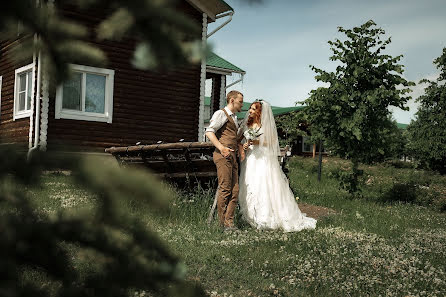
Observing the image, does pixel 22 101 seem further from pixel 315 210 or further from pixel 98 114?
pixel 315 210

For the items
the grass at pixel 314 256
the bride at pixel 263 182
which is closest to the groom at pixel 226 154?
the grass at pixel 314 256

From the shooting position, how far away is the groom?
268 inches

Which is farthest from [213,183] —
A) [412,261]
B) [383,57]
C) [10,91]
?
[10,91]

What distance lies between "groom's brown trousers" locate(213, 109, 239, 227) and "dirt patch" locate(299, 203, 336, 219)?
2612 mm

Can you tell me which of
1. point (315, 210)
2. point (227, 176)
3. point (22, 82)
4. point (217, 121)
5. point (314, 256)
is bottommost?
point (315, 210)

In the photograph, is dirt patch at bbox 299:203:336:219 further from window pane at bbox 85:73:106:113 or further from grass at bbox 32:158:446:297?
window pane at bbox 85:73:106:113

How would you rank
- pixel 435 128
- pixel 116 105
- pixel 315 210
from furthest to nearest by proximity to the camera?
pixel 435 128 → pixel 116 105 → pixel 315 210

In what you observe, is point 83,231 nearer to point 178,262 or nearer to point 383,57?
point 178,262

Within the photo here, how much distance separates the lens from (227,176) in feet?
22.4

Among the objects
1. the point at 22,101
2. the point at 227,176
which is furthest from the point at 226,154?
the point at 22,101

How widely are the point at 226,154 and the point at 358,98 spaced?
6285 mm

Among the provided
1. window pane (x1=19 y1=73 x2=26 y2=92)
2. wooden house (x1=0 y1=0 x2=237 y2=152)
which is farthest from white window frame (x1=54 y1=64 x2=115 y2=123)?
window pane (x1=19 y1=73 x2=26 y2=92)

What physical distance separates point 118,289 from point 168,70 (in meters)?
0.42

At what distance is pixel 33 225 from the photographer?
834 mm
